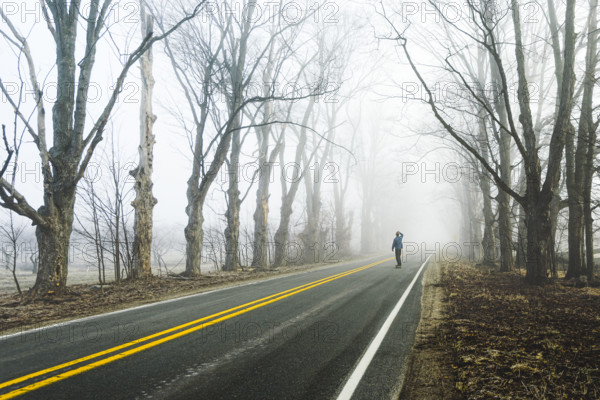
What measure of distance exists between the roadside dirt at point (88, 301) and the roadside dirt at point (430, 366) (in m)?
5.46

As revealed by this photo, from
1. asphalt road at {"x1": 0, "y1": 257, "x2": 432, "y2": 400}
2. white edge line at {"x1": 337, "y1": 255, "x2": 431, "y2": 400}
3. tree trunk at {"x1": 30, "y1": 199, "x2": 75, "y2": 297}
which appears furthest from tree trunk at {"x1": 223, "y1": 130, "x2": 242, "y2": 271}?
white edge line at {"x1": 337, "y1": 255, "x2": 431, "y2": 400}

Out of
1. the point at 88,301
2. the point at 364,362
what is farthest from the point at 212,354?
the point at 88,301

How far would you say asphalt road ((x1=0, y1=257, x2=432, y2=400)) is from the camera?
10.8ft

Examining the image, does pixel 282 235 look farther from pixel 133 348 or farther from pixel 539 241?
pixel 133 348

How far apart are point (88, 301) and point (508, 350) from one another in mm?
7795

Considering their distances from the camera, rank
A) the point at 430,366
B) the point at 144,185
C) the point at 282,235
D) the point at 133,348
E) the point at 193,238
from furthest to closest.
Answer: the point at 282,235 < the point at 193,238 < the point at 144,185 < the point at 133,348 < the point at 430,366

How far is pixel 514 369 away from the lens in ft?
12.4

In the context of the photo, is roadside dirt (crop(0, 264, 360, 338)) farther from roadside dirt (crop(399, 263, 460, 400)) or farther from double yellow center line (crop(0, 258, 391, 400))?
roadside dirt (crop(399, 263, 460, 400))

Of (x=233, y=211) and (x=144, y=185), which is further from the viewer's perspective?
(x=233, y=211)

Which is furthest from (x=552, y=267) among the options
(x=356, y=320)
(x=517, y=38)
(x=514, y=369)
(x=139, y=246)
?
(x=139, y=246)

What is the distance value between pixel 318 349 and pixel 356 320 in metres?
1.81

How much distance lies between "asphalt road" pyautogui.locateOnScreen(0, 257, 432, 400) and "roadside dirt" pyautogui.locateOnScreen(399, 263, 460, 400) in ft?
0.42

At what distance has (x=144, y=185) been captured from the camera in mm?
11844

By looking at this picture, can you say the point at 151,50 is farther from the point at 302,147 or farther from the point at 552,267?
the point at 552,267
